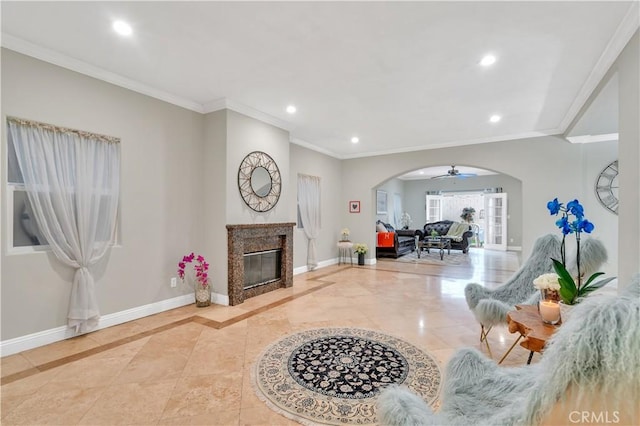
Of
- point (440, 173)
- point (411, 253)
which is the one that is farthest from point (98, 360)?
point (440, 173)

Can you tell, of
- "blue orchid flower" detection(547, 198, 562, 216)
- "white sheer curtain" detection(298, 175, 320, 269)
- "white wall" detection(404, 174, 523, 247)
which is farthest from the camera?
"white wall" detection(404, 174, 523, 247)

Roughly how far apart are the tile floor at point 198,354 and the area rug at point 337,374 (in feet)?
0.42

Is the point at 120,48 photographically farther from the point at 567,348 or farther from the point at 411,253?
the point at 411,253

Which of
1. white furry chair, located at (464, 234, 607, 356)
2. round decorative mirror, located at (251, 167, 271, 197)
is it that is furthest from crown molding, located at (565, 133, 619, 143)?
round decorative mirror, located at (251, 167, 271, 197)

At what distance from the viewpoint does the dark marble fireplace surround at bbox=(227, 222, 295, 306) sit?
412 centimetres

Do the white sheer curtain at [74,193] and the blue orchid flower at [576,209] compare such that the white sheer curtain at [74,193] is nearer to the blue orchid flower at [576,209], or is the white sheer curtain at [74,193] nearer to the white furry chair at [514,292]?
the white furry chair at [514,292]

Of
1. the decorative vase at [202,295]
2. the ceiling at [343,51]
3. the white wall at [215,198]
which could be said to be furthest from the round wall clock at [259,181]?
the decorative vase at [202,295]

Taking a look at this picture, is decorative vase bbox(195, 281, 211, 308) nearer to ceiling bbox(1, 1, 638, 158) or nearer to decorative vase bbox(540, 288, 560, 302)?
ceiling bbox(1, 1, 638, 158)

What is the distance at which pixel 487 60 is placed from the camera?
117 inches

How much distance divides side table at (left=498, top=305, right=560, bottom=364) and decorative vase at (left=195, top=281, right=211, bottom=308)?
11.8 feet

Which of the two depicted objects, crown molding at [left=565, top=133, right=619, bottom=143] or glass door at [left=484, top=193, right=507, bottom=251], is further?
glass door at [left=484, top=193, right=507, bottom=251]

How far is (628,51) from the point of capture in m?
2.50

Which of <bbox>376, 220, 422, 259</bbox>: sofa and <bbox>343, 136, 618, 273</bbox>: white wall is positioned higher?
<bbox>343, 136, 618, 273</bbox>: white wall

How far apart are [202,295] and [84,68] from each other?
2988mm
